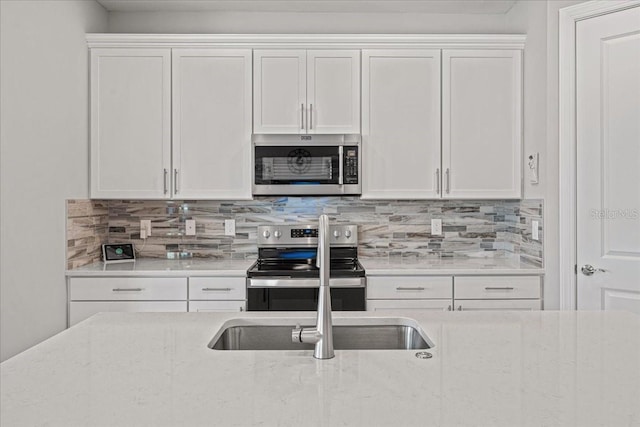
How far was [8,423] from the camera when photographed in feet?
2.91

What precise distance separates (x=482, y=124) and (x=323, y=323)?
96.7 inches

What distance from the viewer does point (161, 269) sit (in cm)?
307

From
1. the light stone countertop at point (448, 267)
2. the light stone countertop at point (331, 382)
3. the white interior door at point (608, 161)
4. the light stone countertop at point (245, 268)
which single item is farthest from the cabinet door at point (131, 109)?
the white interior door at point (608, 161)

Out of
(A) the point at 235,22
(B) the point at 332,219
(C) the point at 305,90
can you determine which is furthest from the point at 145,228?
(A) the point at 235,22

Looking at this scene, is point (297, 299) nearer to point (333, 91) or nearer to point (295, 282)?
point (295, 282)

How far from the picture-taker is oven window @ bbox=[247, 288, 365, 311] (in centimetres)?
295

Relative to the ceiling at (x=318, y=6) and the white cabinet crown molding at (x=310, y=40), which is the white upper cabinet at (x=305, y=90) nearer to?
the white cabinet crown molding at (x=310, y=40)

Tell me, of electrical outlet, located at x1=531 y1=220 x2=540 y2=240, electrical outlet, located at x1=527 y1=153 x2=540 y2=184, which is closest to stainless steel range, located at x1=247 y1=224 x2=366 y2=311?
electrical outlet, located at x1=531 y1=220 x2=540 y2=240

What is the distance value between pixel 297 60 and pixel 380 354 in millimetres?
2432

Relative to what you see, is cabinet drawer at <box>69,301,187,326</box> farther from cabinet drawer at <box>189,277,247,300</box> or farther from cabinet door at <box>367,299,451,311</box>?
cabinet door at <box>367,299,451,311</box>

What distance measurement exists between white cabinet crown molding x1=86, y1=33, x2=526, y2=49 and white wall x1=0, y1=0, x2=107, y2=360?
308 mm

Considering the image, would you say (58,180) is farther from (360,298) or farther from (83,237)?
(360,298)

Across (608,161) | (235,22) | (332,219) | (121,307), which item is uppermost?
(235,22)

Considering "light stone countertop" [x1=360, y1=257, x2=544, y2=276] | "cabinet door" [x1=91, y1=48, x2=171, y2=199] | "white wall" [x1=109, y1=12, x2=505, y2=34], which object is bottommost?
"light stone countertop" [x1=360, y1=257, x2=544, y2=276]
